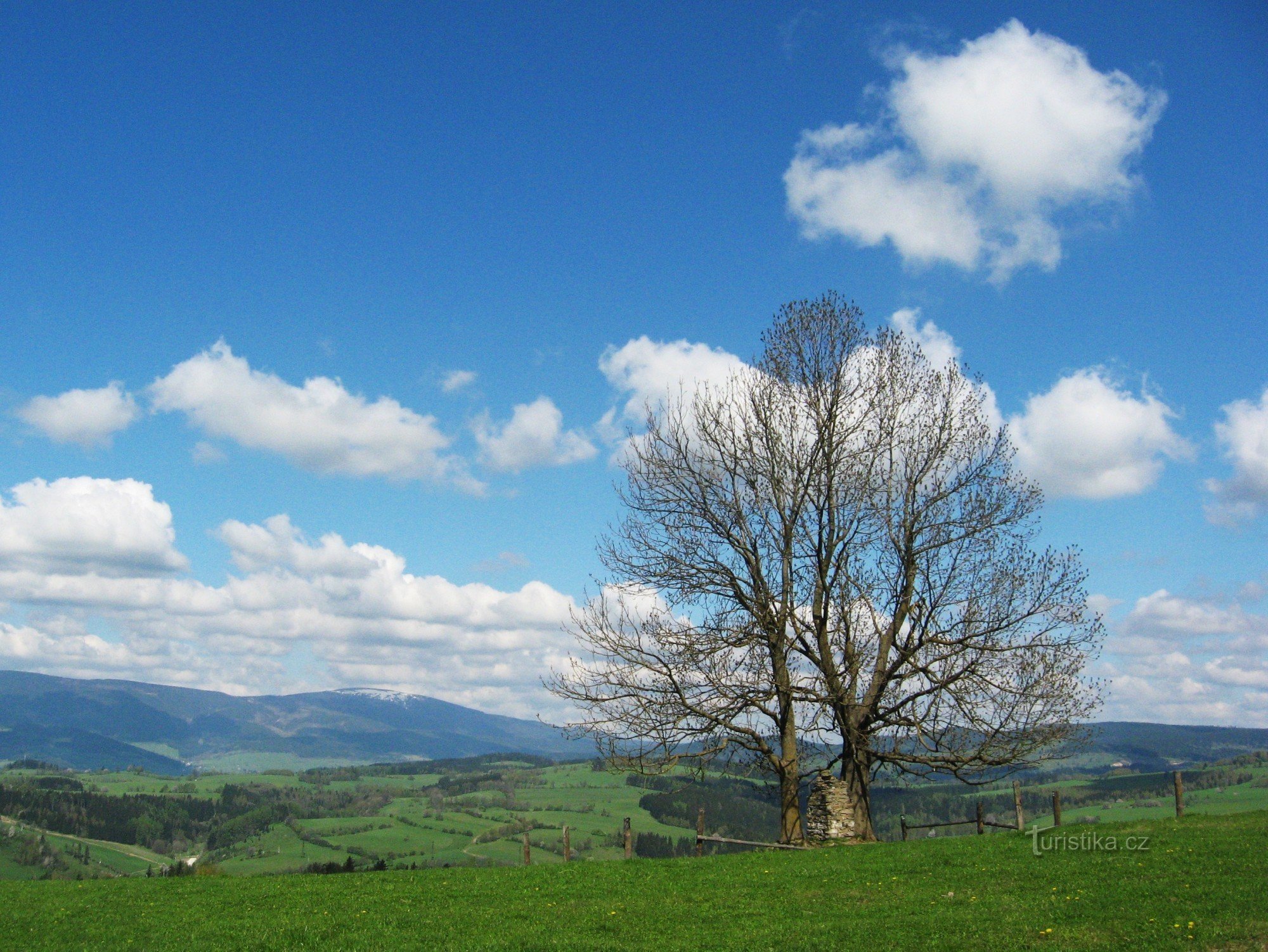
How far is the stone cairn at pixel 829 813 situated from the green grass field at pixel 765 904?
167 centimetres

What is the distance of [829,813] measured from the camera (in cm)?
2677

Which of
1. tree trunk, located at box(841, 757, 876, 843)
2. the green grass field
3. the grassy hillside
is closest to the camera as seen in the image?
the green grass field

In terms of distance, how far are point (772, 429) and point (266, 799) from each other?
164109mm

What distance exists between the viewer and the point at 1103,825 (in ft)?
80.0

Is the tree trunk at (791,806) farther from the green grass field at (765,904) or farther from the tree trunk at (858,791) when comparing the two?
the green grass field at (765,904)

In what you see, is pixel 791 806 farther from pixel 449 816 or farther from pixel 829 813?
pixel 449 816

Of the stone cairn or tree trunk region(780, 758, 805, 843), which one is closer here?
the stone cairn

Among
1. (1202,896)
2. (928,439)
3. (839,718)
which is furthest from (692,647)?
(1202,896)

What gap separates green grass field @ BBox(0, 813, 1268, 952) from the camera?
14.0m

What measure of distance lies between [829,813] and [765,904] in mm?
9436

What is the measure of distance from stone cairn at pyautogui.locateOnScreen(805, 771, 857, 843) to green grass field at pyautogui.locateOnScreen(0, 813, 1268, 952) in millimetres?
1671

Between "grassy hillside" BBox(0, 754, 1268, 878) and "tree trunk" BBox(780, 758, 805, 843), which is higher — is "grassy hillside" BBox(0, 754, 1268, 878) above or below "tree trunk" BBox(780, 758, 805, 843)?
below

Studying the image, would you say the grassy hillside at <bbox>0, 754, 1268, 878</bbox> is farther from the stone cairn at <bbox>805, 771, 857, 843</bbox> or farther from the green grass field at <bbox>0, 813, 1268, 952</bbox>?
the green grass field at <bbox>0, 813, 1268, 952</bbox>

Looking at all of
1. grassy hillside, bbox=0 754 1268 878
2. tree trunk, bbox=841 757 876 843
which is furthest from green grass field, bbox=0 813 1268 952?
grassy hillside, bbox=0 754 1268 878
